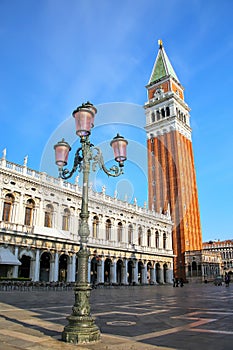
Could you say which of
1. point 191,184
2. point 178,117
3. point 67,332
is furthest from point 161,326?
point 178,117

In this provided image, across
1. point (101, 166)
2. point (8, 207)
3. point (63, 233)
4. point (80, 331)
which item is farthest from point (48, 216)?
point (80, 331)

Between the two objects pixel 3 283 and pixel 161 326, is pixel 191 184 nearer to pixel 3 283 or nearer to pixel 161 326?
pixel 3 283

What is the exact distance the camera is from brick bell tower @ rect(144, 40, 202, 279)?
61.8m

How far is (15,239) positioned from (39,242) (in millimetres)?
3008

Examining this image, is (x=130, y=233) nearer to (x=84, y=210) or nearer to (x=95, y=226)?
(x=95, y=226)

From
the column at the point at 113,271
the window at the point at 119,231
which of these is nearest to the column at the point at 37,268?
the column at the point at 113,271

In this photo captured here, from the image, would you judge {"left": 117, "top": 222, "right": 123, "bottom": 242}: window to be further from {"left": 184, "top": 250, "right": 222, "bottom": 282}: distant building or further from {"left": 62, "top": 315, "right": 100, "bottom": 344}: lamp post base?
{"left": 62, "top": 315, "right": 100, "bottom": 344}: lamp post base

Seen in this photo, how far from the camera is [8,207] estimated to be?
101 ft

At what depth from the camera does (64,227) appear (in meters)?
36.7

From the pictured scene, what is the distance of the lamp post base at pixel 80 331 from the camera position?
6109 millimetres

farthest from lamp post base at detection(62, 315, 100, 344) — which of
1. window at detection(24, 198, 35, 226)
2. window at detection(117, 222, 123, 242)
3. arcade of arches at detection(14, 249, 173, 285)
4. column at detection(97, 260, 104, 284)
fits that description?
window at detection(117, 222, 123, 242)

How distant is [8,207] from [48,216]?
541cm

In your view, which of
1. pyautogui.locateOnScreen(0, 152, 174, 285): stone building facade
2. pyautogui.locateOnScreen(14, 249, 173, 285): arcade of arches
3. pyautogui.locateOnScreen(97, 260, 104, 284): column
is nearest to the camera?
pyautogui.locateOnScreen(0, 152, 174, 285): stone building facade

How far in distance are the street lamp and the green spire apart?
71639mm
